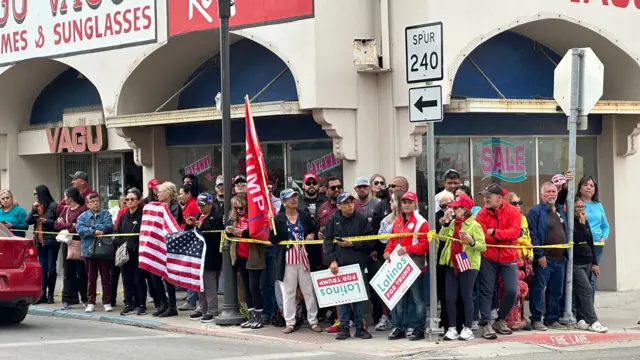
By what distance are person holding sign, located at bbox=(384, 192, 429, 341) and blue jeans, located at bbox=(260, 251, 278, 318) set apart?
1.94 meters

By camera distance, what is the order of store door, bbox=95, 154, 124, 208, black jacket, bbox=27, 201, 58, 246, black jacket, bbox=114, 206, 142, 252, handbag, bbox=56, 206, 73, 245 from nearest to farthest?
black jacket, bbox=114, 206, 142, 252
handbag, bbox=56, 206, 73, 245
black jacket, bbox=27, 201, 58, 246
store door, bbox=95, 154, 124, 208

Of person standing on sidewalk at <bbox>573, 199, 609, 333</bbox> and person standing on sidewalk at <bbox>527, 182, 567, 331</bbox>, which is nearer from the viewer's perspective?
person standing on sidewalk at <bbox>527, 182, 567, 331</bbox>

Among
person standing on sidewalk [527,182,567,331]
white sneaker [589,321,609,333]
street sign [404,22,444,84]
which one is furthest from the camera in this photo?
person standing on sidewalk [527,182,567,331]

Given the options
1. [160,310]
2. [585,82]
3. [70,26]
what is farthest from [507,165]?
[70,26]

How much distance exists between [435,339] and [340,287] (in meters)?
1.35

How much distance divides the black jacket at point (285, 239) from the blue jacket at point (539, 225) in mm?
2684

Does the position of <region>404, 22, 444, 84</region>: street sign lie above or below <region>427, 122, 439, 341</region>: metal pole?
above

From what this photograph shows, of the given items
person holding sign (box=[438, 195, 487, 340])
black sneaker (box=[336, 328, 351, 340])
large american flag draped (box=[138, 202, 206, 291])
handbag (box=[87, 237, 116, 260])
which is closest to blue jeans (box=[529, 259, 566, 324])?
person holding sign (box=[438, 195, 487, 340])

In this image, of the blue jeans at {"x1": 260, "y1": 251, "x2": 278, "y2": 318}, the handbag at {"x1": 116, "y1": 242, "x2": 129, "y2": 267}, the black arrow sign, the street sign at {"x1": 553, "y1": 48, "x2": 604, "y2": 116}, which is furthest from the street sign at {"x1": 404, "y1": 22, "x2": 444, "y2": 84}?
the handbag at {"x1": 116, "y1": 242, "x2": 129, "y2": 267}

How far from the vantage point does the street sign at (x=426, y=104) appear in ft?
38.2

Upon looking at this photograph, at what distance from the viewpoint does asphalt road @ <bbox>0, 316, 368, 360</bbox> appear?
11.1 m

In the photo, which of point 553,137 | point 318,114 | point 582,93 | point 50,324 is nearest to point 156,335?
point 50,324

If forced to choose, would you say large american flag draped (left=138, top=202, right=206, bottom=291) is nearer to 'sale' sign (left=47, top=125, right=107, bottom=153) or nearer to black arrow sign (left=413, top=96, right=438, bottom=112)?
black arrow sign (left=413, top=96, right=438, bottom=112)

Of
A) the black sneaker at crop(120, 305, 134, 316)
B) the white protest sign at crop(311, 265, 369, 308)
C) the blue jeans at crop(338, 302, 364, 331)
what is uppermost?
the white protest sign at crop(311, 265, 369, 308)
